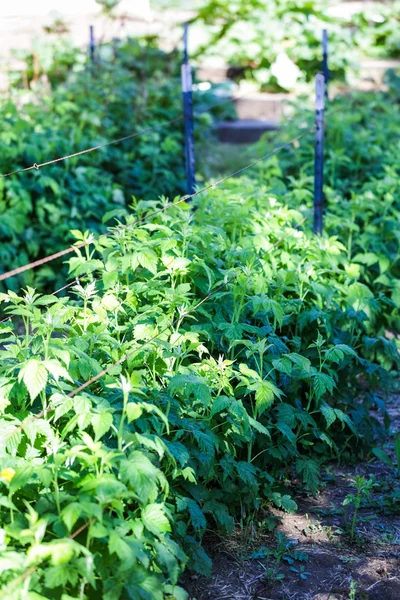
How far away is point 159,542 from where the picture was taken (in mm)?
2707

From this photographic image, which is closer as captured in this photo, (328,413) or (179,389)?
(179,389)

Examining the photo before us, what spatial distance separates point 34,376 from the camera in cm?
273

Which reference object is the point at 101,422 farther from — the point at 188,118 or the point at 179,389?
the point at 188,118

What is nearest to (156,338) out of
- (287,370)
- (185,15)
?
(287,370)

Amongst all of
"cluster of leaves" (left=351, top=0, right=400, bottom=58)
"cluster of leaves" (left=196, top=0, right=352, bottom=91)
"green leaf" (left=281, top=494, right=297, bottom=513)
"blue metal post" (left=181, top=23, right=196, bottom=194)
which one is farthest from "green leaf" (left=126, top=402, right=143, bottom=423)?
"cluster of leaves" (left=351, top=0, right=400, bottom=58)

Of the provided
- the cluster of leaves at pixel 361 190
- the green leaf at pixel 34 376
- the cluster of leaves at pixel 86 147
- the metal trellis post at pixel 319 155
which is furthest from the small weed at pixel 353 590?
the cluster of leaves at pixel 86 147

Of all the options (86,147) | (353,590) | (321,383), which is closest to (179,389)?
(321,383)

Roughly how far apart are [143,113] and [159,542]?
5992 mm

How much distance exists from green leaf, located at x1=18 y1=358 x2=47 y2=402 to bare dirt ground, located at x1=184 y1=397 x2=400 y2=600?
1016 millimetres

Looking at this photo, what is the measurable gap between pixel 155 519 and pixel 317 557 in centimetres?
103

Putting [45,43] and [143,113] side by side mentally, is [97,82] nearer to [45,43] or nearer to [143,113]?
[143,113]

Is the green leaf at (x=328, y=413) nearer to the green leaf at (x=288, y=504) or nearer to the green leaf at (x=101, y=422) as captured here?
the green leaf at (x=288, y=504)

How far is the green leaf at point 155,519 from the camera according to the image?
262 cm

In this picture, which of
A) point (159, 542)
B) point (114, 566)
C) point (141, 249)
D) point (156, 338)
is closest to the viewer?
point (114, 566)
